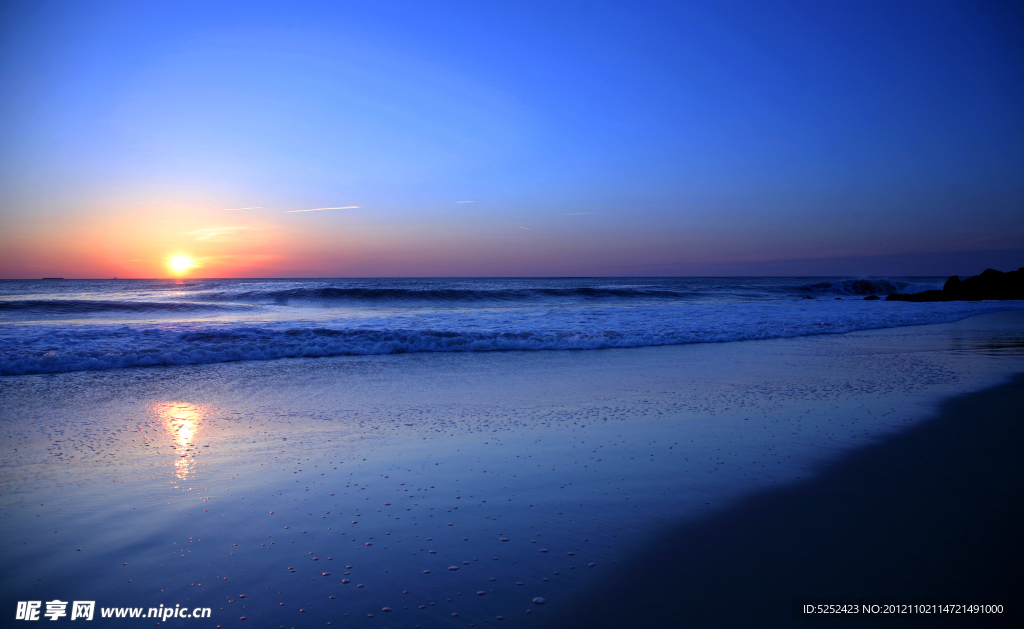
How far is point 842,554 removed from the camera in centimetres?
268

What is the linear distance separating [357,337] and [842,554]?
35.7ft

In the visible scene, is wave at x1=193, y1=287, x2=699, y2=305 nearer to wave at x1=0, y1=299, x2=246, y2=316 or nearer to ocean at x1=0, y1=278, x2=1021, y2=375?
wave at x1=0, y1=299, x2=246, y2=316

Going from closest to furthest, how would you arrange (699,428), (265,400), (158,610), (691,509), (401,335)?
1. (158,610)
2. (691,509)
3. (699,428)
4. (265,400)
5. (401,335)

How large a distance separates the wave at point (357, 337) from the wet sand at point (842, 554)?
8296 millimetres

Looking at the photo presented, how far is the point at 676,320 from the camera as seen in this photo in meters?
16.6

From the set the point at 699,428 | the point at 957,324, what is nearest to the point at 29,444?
the point at 699,428

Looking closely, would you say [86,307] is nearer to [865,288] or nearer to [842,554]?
[842,554]

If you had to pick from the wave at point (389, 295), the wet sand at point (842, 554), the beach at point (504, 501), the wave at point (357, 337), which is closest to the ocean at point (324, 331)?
the wave at point (357, 337)

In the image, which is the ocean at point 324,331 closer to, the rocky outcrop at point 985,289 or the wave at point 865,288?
the rocky outcrop at point 985,289

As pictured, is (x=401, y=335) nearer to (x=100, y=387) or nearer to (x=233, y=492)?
(x=100, y=387)

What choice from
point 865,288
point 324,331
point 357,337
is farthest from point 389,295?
point 865,288

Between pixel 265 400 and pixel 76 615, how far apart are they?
439 centimetres

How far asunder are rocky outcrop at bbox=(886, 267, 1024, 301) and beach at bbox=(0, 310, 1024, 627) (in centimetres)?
2535

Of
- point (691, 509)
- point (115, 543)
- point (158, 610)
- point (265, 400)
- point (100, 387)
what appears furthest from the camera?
point (100, 387)
